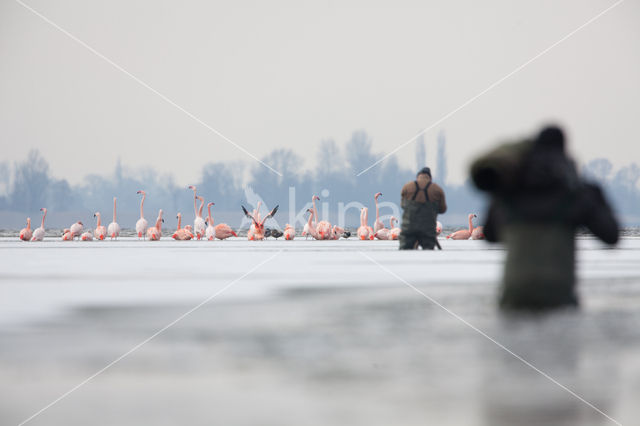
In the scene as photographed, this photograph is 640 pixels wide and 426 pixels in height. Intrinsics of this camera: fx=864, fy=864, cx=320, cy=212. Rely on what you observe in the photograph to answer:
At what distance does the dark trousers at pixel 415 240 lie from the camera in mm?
17953

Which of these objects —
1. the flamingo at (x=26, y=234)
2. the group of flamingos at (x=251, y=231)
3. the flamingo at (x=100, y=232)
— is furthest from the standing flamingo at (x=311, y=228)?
the flamingo at (x=26, y=234)

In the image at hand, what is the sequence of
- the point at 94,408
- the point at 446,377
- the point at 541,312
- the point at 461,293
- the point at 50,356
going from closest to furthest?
1. the point at 94,408
2. the point at 446,377
3. the point at 50,356
4. the point at 541,312
5. the point at 461,293

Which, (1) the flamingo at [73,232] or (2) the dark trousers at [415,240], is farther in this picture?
(1) the flamingo at [73,232]

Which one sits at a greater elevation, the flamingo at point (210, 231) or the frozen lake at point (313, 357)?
the flamingo at point (210, 231)

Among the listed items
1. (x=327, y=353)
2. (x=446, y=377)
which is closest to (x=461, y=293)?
(x=327, y=353)

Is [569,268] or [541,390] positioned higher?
[569,268]

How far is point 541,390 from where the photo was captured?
360cm

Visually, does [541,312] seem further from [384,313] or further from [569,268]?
[384,313]

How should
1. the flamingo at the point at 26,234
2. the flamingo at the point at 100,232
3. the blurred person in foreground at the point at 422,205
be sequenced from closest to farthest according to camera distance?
the blurred person in foreground at the point at 422,205 < the flamingo at the point at 26,234 < the flamingo at the point at 100,232

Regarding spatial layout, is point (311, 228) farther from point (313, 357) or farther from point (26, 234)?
point (313, 357)

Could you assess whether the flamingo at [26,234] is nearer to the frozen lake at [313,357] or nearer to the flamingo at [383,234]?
the flamingo at [383,234]

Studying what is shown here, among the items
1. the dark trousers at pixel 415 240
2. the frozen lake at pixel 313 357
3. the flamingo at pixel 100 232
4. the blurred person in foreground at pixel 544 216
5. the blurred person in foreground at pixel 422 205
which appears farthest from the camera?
the flamingo at pixel 100 232

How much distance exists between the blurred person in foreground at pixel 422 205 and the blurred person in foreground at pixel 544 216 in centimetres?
1096

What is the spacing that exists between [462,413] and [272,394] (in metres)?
0.79
